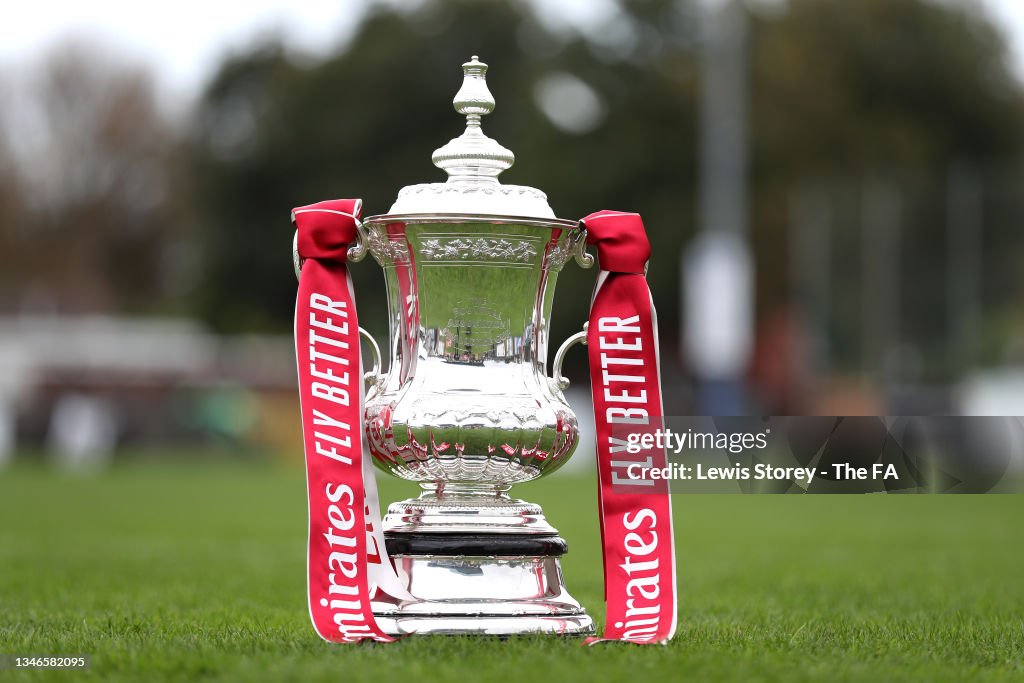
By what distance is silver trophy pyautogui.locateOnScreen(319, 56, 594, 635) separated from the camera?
496cm

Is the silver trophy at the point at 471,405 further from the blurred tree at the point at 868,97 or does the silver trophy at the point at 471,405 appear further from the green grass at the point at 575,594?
the blurred tree at the point at 868,97

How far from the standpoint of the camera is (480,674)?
4195 mm

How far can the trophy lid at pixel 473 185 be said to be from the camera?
5.05 meters

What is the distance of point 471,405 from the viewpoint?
4.98 m

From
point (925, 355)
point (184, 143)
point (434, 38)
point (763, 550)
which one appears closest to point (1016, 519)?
point (763, 550)

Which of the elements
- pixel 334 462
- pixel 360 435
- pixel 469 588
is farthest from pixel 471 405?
pixel 469 588

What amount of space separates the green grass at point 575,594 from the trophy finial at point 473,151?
5.28 feet

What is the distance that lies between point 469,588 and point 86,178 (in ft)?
154

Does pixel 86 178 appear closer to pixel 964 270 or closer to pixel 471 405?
pixel 964 270

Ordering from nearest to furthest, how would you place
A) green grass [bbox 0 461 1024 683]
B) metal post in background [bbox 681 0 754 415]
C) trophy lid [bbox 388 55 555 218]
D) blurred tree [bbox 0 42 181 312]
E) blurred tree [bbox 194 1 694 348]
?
1. green grass [bbox 0 461 1024 683]
2. trophy lid [bbox 388 55 555 218]
3. metal post in background [bbox 681 0 754 415]
4. blurred tree [bbox 194 1 694 348]
5. blurred tree [bbox 0 42 181 312]

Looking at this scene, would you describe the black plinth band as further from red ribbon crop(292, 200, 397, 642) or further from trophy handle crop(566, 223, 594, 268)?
trophy handle crop(566, 223, 594, 268)

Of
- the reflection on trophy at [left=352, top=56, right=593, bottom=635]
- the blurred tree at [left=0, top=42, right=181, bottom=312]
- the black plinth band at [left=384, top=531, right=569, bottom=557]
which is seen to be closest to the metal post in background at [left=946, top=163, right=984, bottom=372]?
the reflection on trophy at [left=352, top=56, right=593, bottom=635]

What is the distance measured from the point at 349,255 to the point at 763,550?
21.9ft

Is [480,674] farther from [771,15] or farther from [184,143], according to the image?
[184,143]
